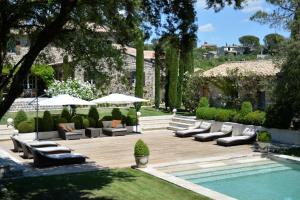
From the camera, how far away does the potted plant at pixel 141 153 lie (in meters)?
16.5

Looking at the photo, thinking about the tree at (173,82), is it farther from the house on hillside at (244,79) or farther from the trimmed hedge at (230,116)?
the trimmed hedge at (230,116)

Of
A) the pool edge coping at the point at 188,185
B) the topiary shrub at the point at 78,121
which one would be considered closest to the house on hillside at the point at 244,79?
the topiary shrub at the point at 78,121

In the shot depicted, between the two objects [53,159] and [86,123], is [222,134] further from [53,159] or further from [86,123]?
[53,159]

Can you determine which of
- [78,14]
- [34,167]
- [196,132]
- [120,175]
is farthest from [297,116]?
[78,14]

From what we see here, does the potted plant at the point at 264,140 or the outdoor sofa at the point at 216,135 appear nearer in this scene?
the potted plant at the point at 264,140

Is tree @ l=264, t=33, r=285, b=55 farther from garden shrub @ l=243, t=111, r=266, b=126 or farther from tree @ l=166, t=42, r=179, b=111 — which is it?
tree @ l=166, t=42, r=179, b=111

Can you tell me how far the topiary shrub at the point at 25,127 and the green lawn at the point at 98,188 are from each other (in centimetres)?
993

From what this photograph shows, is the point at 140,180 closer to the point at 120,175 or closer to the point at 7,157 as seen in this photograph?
the point at 120,175

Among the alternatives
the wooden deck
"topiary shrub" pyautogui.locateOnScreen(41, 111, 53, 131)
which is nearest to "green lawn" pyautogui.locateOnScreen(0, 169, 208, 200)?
the wooden deck

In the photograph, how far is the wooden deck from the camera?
19078mm

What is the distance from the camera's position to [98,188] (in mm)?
13883

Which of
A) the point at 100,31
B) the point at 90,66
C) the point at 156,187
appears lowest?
the point at 156,187

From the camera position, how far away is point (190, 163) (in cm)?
1795

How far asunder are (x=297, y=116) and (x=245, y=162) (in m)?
6.60
